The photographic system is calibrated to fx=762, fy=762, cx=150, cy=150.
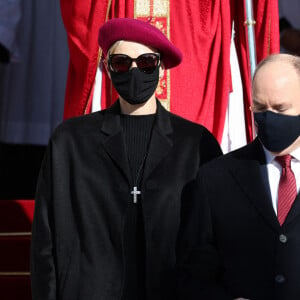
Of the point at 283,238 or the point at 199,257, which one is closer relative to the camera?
the point at 283,238

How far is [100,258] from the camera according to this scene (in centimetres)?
295

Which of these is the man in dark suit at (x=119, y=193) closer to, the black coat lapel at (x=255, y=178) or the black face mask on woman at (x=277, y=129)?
the black coat lapel at (x=255, y=178)

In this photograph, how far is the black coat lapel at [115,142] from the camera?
2.99 meters

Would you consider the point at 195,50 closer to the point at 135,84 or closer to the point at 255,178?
the point at 135,84

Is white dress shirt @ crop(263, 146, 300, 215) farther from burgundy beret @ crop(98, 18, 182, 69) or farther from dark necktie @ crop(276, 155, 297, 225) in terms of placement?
burgundy beret @ crop(98, 18, 182, 69)

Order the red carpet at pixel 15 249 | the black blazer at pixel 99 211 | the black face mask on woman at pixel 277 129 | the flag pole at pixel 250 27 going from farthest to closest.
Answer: the flag pole at pixel 250 27 < the red carpet at pixel 15 249 < the black blazer at pixel 99 211 < the black face mask on woman at pixel 277 129

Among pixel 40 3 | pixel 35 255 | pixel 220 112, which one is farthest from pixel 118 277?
pixel 40 3

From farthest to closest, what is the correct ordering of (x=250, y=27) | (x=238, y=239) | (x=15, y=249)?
(x=250, y=27) < (x=15, y=249) < (x=238, y=239)

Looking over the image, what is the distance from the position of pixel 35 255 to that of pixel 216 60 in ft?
7.28

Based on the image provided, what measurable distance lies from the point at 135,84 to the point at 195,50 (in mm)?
1887

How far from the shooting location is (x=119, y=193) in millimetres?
2975

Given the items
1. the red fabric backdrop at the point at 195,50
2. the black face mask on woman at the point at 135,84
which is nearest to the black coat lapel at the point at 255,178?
the black face mask on woman at the point at 135,84

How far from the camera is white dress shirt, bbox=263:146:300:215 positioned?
2.48 metres

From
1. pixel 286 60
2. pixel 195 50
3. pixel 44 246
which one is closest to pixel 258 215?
pixel 286 60
